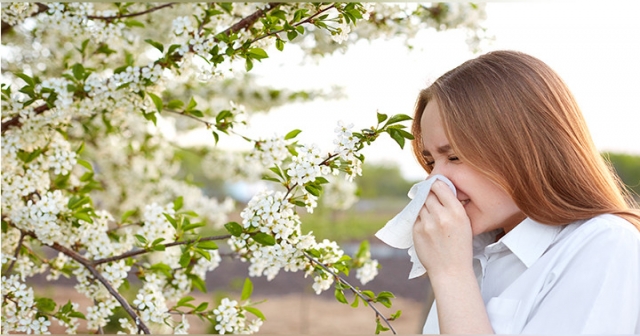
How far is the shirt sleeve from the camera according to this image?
0.96 meters

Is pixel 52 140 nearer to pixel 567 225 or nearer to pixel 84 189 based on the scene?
pixel 84 189

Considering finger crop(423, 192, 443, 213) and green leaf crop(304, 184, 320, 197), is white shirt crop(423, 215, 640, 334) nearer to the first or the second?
finger crop(423, 192, 443, 213)

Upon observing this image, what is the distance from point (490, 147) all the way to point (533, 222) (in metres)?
0.17

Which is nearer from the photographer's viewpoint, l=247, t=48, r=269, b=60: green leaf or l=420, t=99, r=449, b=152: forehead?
l=420, t=99, r=449, b=152: forehead

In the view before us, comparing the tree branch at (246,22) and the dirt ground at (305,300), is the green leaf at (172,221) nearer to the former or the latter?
the tree branch at (246,22)

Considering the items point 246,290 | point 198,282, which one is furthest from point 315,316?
point 246,290

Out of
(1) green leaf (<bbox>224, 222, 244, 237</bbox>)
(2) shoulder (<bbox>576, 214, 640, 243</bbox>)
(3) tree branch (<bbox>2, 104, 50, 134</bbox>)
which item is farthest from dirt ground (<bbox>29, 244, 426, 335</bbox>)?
(2) shoulder (<bbox>576, 214, 640, 243</bbox>)

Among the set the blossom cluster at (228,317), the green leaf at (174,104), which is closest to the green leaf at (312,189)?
the blossom cluster at (228,317)

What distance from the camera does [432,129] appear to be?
1211mm

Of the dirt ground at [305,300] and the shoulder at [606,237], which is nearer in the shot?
the shoulder at [606,237]

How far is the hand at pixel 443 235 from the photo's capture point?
3.57ft

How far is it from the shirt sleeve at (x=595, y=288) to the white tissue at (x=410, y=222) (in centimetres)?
25

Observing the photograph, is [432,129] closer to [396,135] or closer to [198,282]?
[396,135]

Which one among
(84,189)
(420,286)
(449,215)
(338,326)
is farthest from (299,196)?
(420,286)
